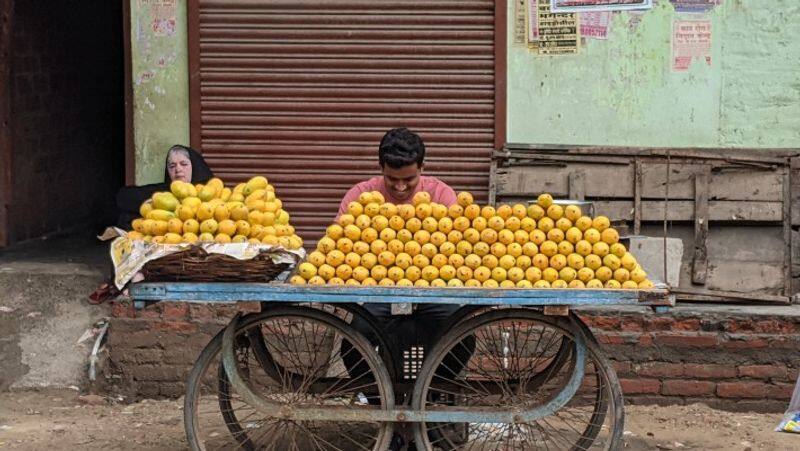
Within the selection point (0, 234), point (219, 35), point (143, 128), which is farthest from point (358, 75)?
point (0, 234)

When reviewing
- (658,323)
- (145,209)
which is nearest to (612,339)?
(658,323)

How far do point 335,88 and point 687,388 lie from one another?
8.73 feet

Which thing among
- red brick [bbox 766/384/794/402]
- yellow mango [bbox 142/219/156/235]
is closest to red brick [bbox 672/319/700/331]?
red brick [bbox 766/384/794/402]

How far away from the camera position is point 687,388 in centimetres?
682

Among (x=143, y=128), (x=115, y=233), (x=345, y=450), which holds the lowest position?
(x=345, y=450)

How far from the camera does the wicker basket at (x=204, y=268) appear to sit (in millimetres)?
5023

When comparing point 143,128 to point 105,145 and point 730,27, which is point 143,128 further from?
point 105,145

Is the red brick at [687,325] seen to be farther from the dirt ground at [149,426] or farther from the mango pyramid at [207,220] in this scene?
the mango pyramid at [207,220]

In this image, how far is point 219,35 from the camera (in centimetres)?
723

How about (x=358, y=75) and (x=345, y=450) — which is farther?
(x=358, y=75)

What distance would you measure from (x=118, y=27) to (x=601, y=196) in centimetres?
698

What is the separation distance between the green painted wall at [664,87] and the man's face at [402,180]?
1648 millimetres

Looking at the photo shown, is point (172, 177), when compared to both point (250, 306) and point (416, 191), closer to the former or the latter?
point (416, 191)

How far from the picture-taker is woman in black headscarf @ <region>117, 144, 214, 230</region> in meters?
6.94
